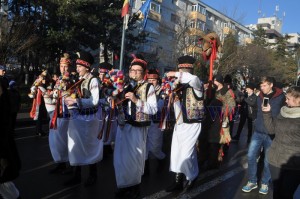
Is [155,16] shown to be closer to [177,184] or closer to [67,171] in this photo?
[67,171]

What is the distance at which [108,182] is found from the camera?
17.8ft

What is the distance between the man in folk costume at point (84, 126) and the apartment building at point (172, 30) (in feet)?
79.1

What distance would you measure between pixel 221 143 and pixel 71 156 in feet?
10.6

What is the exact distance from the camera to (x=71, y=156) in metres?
5.07

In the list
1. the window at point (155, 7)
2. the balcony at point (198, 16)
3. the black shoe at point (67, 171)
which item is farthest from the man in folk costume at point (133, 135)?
the balcony at point (198, 16)

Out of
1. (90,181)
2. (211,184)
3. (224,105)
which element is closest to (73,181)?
(90,181)

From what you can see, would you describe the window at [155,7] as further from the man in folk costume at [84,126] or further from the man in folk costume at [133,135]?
the man in folk costume at [133,135]

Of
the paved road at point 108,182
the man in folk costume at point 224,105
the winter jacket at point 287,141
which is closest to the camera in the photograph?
the winter jacket at point 287,141

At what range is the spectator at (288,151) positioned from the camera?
12.2 ft

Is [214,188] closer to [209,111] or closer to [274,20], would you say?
[209,111]

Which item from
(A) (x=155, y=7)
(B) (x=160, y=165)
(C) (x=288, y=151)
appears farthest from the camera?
(A) (x=155, y=7)

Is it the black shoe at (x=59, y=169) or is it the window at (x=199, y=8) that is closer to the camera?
the black shoe at (x=59, y=169)

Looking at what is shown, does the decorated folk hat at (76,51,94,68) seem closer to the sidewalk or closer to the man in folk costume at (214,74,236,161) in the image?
the man in folk costume at (214,74,236,161)

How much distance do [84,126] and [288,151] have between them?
9.32ft
